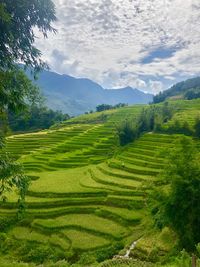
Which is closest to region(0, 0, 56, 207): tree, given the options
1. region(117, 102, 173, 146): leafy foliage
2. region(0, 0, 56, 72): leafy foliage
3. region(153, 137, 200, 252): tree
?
region(0, 0, 56, 72): leafy foliage

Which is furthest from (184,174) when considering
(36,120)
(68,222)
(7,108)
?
(36,120)

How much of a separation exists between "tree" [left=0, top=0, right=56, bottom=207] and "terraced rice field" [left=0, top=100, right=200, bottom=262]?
57.9 ft

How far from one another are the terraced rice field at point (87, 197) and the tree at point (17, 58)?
57.9ft

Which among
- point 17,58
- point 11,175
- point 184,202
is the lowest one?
point 184,202

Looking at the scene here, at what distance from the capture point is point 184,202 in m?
25.4

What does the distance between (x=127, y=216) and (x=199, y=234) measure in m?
7.58

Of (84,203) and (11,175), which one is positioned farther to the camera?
(84,203)

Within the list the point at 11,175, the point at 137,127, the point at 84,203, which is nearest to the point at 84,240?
the point at 84,203

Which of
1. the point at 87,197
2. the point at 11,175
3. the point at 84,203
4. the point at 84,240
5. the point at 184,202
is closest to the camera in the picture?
the point at 11,175

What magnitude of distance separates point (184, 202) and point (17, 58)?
17.9 metres

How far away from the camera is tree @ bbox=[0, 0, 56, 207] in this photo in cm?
1050

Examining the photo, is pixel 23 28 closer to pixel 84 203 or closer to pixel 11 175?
pixel 11 175

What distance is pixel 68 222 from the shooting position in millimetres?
30578

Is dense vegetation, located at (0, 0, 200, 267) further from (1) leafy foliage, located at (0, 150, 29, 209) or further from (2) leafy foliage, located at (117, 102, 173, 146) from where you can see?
(2) leafy foliage, located at (117, 102, 173, 146)
